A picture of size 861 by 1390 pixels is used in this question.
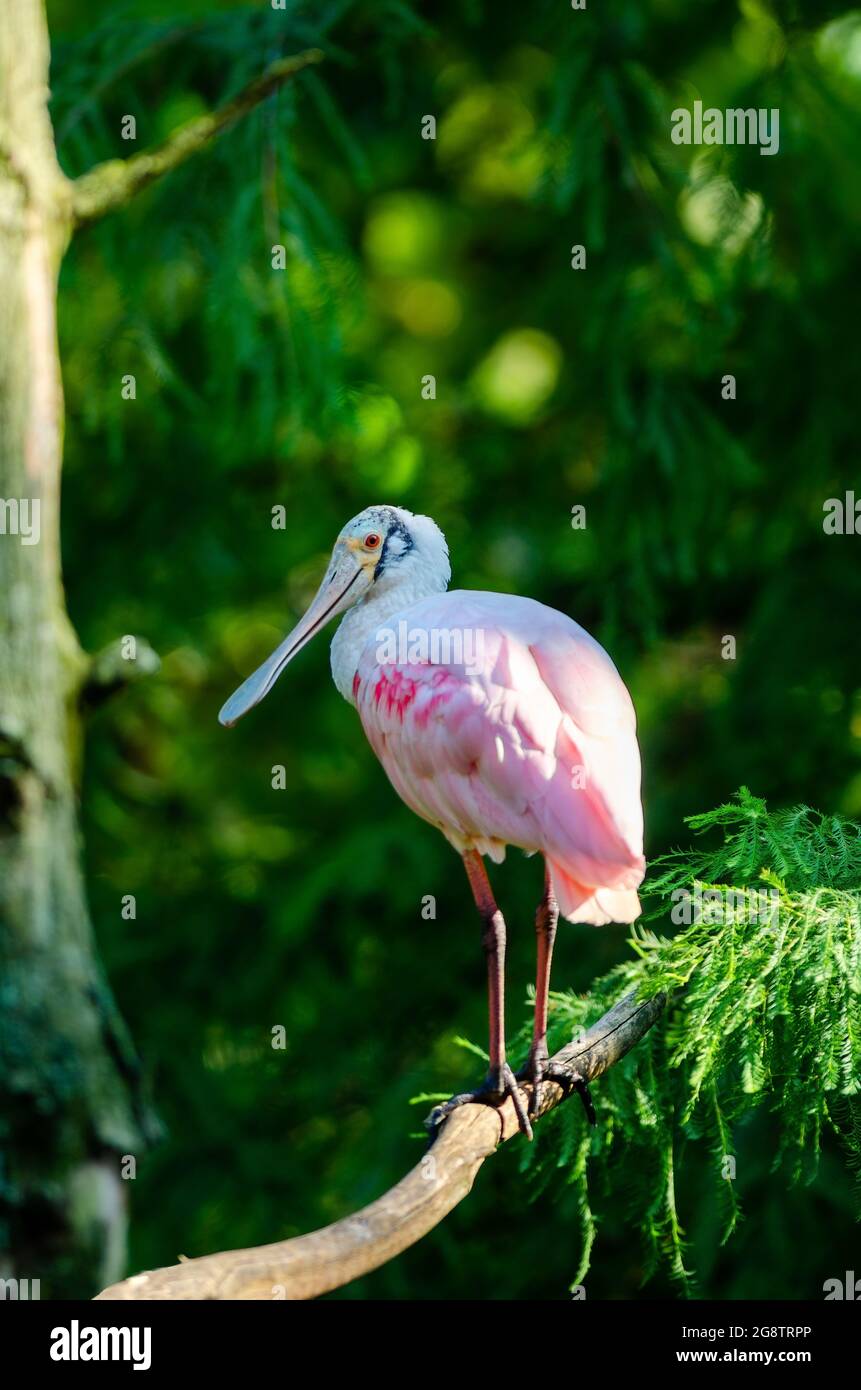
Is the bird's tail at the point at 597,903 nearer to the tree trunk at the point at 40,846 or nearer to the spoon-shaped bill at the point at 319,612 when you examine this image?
the spoon-shaped bill at the point at 319,612

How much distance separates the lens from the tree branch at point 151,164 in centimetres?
537

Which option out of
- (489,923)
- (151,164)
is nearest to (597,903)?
(489,923)

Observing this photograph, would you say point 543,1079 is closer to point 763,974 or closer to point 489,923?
point 489,923

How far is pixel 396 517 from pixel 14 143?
213cm

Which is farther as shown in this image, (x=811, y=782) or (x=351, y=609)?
(x=811, y=782)

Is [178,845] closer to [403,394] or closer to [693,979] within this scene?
[403,394]

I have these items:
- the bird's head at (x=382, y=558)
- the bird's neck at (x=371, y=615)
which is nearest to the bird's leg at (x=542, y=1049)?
the bird's neck at (x=371, y=615)

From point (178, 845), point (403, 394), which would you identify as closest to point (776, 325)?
point (403, 394)

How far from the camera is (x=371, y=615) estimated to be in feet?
12.8

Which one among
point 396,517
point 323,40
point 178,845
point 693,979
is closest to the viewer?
point 693,979

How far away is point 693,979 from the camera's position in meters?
3.32

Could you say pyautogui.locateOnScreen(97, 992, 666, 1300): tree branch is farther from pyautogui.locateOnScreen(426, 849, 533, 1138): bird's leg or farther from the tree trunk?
the tree trunk

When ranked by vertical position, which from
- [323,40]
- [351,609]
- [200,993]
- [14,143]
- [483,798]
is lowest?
[200,993]

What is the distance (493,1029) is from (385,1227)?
0.97 metres
